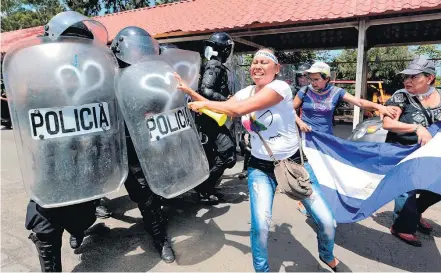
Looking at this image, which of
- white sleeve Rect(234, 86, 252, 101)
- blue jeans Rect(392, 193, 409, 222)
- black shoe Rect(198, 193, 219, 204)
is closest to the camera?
white sleeve Rect(234, 86, 252, 101)

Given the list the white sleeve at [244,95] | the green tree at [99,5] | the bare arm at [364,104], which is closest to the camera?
the white sleeve at [244,95]

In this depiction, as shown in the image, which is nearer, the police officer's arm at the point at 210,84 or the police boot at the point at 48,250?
the police boot at the point at 48,250

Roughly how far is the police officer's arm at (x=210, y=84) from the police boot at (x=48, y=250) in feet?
6.49

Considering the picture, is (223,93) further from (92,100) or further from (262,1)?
(262,1)

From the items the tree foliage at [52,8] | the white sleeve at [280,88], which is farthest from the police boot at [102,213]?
the tree foliage at [52,8]

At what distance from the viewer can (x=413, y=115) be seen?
9.12 feet

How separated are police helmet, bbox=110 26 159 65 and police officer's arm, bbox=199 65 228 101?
105 cm

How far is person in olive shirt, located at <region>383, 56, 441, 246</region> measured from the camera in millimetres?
2705

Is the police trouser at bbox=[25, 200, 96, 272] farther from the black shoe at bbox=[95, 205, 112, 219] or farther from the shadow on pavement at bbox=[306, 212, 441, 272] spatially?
the shadow on pavement at bbox=[306, 212, 441, 272]

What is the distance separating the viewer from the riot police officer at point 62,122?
187 cm

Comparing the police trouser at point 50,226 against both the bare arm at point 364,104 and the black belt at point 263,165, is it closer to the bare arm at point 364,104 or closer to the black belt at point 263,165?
the black belt at point 263,165

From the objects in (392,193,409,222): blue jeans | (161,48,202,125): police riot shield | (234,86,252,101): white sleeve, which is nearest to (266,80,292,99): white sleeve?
(234,86,252,101): white sleeve

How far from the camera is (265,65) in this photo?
7.41 ft

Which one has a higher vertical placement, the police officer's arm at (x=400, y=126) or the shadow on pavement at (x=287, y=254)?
the police officer's arm at (x=400, y=126)
